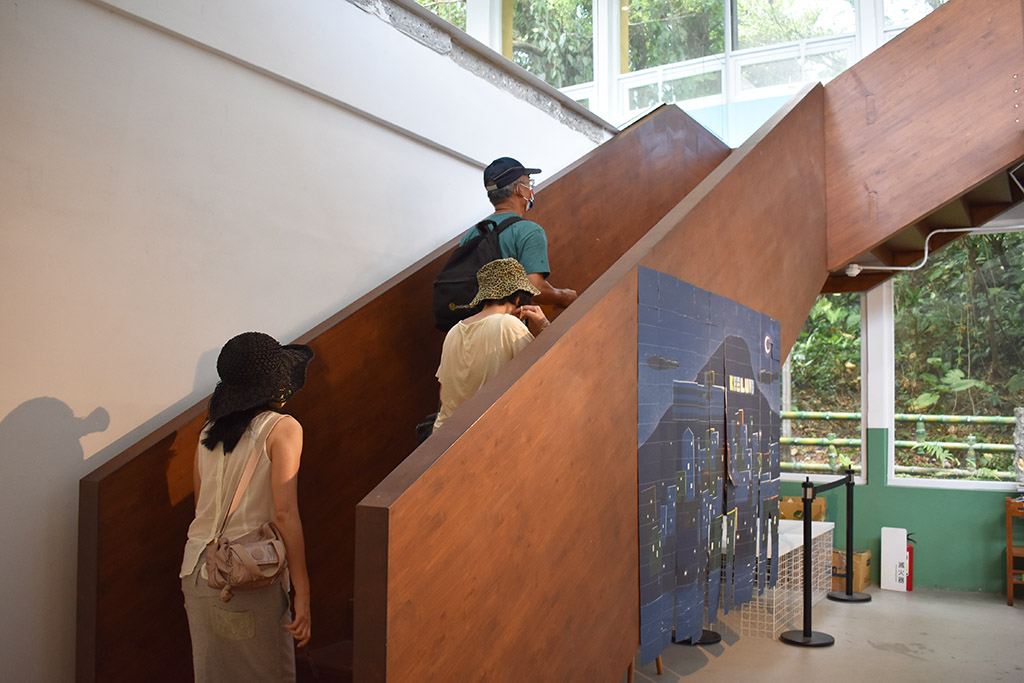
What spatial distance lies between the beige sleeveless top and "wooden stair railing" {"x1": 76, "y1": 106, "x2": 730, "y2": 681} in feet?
1.48

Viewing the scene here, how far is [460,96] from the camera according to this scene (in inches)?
176

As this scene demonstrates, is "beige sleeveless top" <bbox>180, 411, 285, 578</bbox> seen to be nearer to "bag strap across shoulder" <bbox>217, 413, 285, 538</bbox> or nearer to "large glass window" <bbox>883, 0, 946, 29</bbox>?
"bag strap across shoulder" <bbox>217, 413, 285, 538</bbox>

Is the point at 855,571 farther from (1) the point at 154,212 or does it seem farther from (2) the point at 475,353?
(1) the point at 154,212

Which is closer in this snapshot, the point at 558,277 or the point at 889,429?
the point at 558,277

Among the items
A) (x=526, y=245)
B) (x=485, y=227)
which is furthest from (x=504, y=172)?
(x=526, y=245)

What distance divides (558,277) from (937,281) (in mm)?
4928

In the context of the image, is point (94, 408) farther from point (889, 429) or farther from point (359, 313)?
point (889, 429)

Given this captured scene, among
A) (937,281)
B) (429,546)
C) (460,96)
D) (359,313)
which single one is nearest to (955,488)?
(937,281)

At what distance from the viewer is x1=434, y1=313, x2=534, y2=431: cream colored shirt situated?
7.56ft

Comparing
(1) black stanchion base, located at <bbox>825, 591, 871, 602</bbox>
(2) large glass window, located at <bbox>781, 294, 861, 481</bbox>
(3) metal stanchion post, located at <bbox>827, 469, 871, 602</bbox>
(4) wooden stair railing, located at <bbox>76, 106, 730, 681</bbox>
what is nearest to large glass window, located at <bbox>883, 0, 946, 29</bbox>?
(2) large glass window, located at <bbox>781, 294, 861, 481</bbox>

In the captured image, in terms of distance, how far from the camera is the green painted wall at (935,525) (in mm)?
6672

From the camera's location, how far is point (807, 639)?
4.98 m

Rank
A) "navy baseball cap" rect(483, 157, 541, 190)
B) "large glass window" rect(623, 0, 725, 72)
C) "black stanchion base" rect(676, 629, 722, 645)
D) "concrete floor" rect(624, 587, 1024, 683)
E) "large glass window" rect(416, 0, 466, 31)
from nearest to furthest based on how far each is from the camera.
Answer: "navy baseball cap" rect(483, 157, 541, 190) < "concrete floor" rect(624, 587, 1024, 683) < "black stanchion base" rect(676, 629, 722, 645) < "large glass window" rect(623, 0, 725, 72) < "large glass window" rect(416, 0, 466, 31)

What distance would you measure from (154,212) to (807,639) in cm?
444
